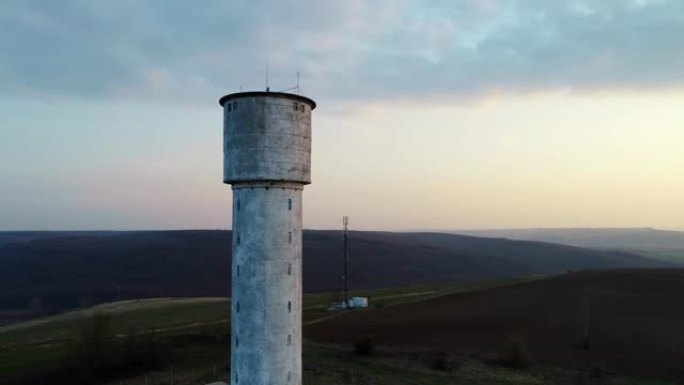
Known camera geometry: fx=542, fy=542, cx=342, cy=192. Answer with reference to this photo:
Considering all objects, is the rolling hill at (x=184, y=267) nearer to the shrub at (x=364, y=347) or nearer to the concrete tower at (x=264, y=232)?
the shrub at (x=364, y=347)

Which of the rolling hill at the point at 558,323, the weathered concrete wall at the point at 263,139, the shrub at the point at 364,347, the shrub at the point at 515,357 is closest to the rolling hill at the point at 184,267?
the rolling hill at the point at 558,323

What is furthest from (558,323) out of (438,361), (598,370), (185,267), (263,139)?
(185,267)

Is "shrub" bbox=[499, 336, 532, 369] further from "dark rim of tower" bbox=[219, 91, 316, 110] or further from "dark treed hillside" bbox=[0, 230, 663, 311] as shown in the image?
"dark treed hillside" bbox=[0, 230, 663, 311]

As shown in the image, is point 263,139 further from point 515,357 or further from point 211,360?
point 515,357

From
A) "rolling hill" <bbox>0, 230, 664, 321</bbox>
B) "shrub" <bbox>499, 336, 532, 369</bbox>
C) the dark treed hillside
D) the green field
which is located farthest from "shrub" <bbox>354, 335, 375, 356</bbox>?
the dark treed hillside

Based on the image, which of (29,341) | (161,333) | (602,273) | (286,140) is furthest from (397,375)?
(602,273)

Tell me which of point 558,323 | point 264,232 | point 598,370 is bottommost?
point 598,370

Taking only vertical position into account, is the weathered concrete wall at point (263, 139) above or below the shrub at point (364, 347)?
above
